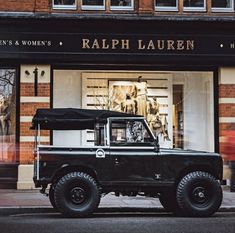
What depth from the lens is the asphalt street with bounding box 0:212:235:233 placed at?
1012 cm

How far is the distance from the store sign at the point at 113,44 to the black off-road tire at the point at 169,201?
6048mm

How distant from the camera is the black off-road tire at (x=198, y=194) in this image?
40.1 ft

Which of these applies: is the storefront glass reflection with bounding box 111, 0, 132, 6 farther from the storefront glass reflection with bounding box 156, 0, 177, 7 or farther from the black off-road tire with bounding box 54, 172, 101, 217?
the black off-road tire with bounding box 54, 172, 101, 217

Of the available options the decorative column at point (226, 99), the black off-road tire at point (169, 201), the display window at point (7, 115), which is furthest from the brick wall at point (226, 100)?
the display window at point (7, 115)

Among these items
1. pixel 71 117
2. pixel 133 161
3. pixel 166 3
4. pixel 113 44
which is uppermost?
pixel 166 3

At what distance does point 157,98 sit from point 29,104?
4012mm

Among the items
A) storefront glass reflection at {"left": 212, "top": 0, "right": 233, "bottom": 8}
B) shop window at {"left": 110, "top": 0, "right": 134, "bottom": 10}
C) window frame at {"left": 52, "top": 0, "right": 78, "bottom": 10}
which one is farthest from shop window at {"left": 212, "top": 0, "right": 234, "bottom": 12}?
window frame at {"left": 52, "top": 0, "right": 78, "bottom": 10}

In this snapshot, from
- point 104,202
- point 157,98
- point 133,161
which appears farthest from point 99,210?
point 157,98

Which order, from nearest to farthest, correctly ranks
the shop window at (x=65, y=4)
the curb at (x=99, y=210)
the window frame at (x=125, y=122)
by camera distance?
1. the window frame at (x=125, y=122)
2. the curb at (x=99, y=210)
3. the shop window at (x=65, y=4)

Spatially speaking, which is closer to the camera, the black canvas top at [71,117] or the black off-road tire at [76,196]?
A: the black off-road tire at [76,196]

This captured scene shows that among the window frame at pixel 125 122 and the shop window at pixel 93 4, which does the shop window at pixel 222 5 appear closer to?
the shop window at pixel 93 4

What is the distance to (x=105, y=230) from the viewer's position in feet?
33.1

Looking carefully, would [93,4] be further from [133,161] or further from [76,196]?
[76,196]

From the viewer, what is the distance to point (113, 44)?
17.8 meters
